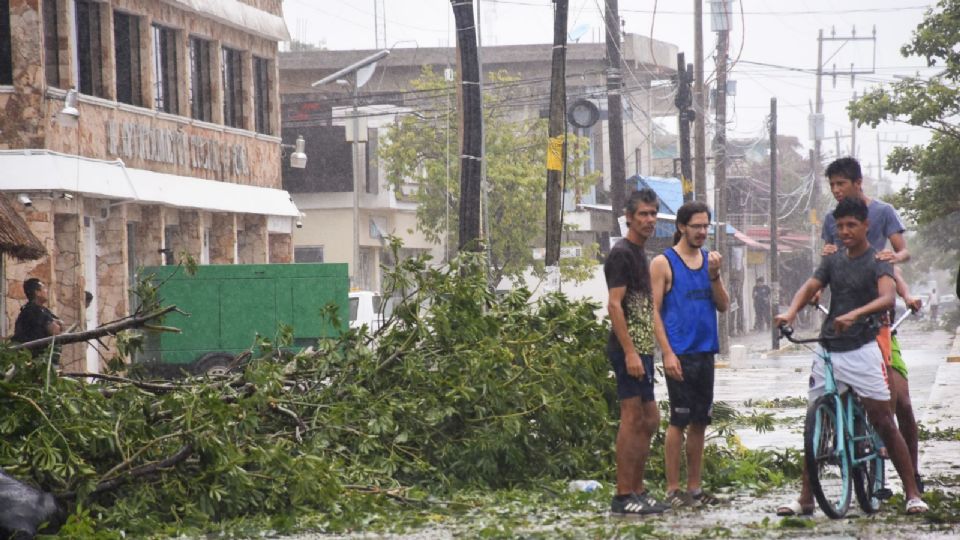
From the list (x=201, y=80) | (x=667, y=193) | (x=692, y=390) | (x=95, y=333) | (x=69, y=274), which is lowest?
(x=692, y=390)

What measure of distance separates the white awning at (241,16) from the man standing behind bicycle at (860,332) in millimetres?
24749

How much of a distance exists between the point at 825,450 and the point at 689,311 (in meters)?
1.09

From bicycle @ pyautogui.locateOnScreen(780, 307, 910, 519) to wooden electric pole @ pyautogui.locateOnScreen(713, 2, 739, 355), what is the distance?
107 feet

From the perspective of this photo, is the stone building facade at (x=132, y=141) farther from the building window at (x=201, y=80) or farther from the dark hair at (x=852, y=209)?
the dark hair at (x=852, y=209)

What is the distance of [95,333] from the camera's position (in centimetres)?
1059

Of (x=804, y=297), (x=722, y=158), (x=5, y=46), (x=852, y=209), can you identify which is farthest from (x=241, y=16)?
(x=852, y=209)

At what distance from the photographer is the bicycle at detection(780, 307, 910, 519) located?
8.72 meters

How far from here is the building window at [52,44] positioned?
2769 cm

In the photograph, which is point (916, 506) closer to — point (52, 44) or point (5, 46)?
point (5, 46)

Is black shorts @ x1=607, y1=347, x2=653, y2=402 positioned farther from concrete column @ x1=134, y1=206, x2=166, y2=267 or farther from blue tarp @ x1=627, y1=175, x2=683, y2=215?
blue tarp @ x1=627, y1=175, x2=683, y2=215

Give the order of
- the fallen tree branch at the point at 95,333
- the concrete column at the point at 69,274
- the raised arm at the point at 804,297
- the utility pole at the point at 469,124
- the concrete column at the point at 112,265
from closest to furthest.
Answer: the raised arm at the point at 804,297 → the fallen tree branch at the point at 95,333 → the utility pole at the point at 469,124 → the concrete column at the point at 69,274 → the concrete column at the point at 112,265

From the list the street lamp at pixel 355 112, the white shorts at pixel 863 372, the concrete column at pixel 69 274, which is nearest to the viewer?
the white shorts at pixel 863 372

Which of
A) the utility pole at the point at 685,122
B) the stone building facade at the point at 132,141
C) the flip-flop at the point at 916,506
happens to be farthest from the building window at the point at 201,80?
the flip-flop at the point at 916,506

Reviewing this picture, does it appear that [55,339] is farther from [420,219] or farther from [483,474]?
[420,219]
